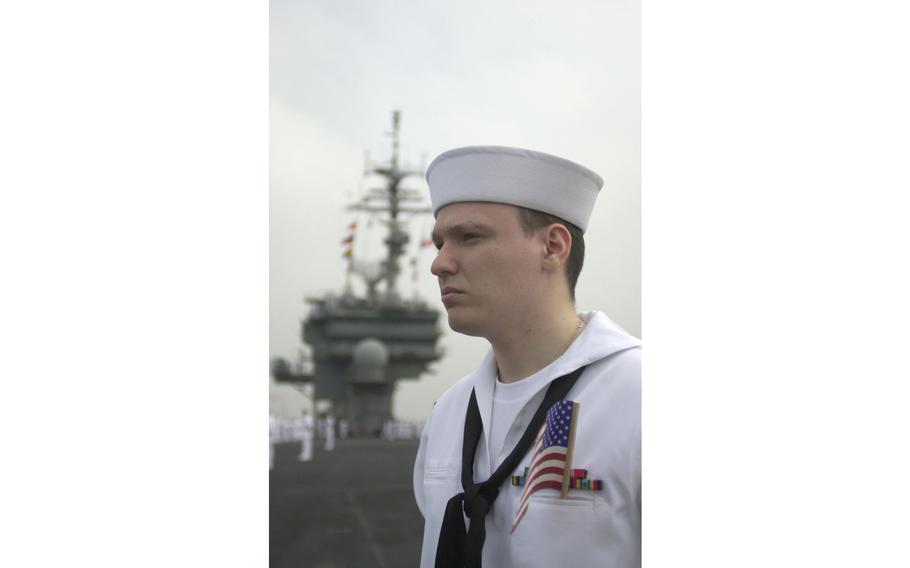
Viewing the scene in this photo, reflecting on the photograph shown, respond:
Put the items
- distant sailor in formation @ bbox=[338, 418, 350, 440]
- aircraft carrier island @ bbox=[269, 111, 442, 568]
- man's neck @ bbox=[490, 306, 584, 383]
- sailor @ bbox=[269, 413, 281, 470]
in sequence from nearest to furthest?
man's neck @ bbox=[490, 306, 584, 383]
aircraft carrier island @ bbox=[269, 111, 442, 568]
sailor @ bbox=[269, 413, 281, 470]
distant sailor in formation @ bbox=[338, 418, 350, 440]

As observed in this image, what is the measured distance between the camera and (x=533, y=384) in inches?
65.4

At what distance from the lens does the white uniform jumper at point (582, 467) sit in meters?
1.54

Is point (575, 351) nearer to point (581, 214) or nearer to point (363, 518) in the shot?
point (581, 214)

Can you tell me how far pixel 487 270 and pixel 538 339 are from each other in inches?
7.7

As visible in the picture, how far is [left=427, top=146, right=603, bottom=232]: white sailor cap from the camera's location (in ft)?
5.56

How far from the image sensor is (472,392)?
1851 millimetres

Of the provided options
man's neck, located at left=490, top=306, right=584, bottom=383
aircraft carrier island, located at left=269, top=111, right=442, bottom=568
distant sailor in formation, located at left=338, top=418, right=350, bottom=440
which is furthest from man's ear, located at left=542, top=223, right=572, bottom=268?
distant sailor in formation, located at left=338, top=418, right=350, bottom=440

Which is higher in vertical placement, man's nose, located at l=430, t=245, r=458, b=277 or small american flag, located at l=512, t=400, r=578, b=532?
man's nose, located at l=430, t=245, r=458, b=277

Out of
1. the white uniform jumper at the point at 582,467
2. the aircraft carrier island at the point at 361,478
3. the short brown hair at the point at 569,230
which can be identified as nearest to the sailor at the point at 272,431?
the aircraft carrier island at the point at 361,478

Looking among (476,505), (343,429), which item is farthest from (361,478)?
(343,429)

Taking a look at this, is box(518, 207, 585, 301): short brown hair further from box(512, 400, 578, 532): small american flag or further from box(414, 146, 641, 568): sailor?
box(512, 400, 578, 532): small american flag

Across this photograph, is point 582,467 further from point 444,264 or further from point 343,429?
point 343,429

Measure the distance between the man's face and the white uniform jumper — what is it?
16cm
